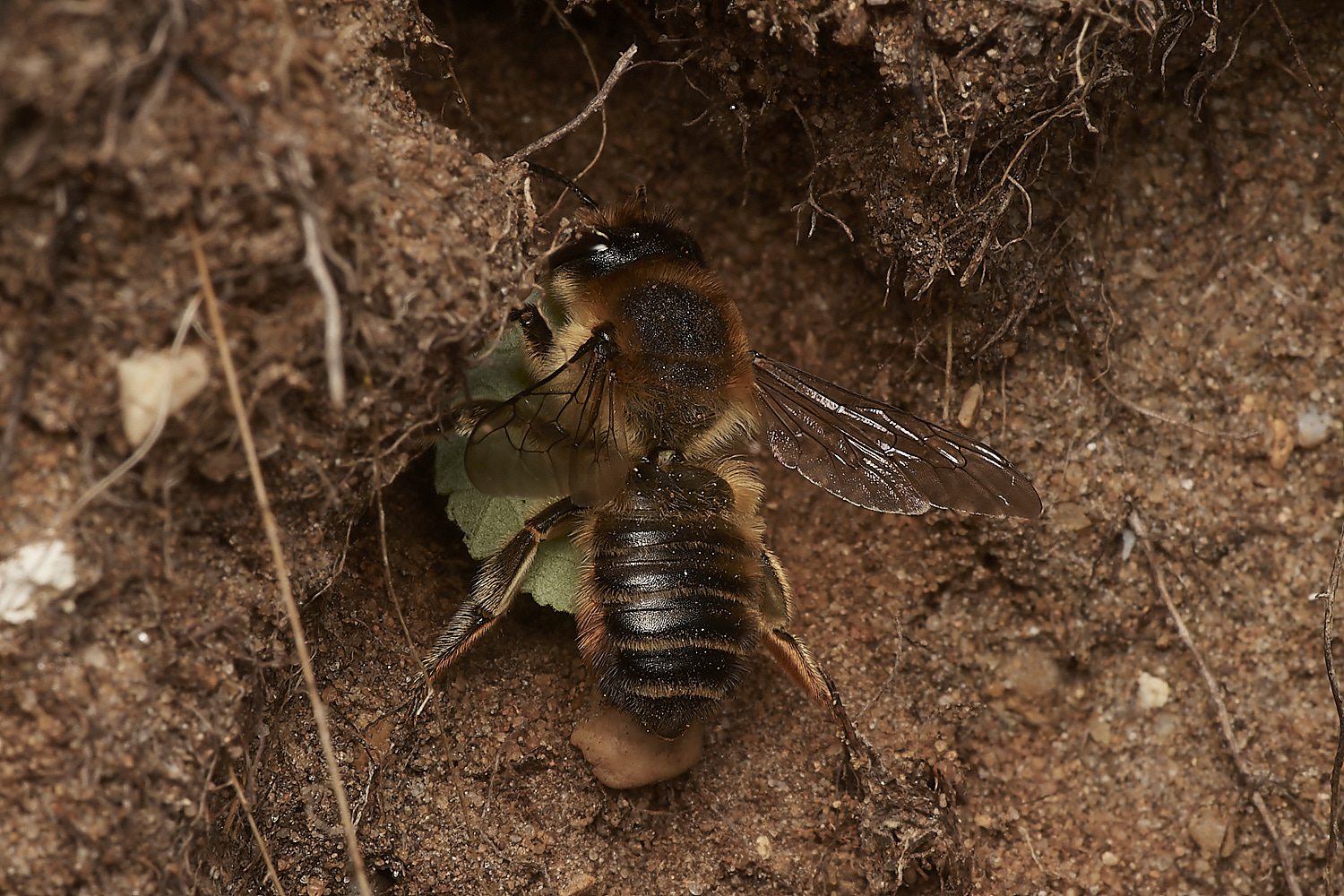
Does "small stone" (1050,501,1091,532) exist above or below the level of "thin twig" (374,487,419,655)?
below

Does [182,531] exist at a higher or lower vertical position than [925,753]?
higher

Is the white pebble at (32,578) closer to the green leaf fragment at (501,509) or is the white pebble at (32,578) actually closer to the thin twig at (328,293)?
the thin twig at (328,293)

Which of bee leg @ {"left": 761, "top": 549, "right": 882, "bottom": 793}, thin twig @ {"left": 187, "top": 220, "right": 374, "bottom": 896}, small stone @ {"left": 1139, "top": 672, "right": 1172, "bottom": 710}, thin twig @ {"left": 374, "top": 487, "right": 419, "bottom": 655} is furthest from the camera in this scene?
small stone @ {"left": 1139, "top": 672, "right": 1172, "bottom": 710}

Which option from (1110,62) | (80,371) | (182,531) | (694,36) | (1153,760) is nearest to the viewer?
(80,371)

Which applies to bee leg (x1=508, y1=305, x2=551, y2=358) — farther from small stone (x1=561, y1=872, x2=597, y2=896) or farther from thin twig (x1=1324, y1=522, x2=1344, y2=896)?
thin twig (x1=1324, y1=522, x2=1344, y2=896)

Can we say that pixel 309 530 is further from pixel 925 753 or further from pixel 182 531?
pixel 925 753

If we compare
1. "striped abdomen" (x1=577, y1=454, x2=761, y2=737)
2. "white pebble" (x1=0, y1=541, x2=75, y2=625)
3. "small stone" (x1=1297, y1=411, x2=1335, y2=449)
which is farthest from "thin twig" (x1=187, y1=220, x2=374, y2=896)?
"small stone" (x1=1297, y1=411, x2=1335, y2=449)

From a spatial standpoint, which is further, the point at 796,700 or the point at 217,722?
the point at 796,700

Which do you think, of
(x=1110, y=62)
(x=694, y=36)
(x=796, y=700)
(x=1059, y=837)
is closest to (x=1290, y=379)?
(x=1110, y=62)
